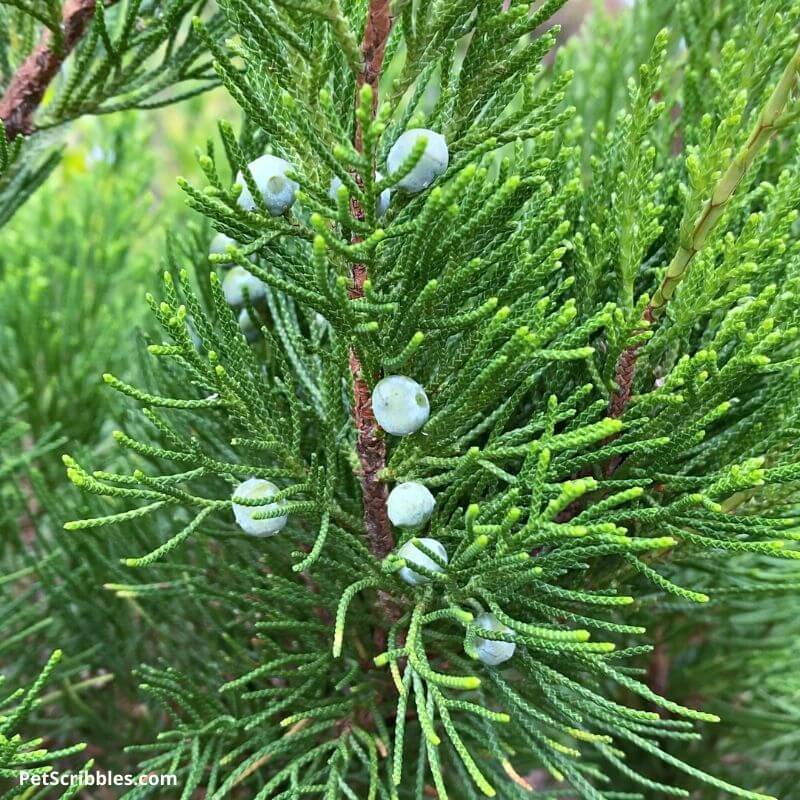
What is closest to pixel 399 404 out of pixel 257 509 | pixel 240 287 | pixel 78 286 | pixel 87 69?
pixel 257 509

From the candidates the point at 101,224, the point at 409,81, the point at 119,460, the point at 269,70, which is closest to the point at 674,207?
the point at 409,81

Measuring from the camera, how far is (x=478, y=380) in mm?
611

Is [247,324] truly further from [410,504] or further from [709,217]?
[709,217]

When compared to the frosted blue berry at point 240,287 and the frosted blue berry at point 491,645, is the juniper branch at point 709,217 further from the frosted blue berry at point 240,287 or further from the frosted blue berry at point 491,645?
the frosted blue berry at point 240,287

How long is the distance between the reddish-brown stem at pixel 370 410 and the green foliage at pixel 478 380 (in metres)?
0.01

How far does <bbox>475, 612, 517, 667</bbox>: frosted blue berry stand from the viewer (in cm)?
66

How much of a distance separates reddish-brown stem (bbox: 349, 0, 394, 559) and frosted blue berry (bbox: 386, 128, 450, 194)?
34 mm

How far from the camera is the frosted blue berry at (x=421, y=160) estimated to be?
0.56 m

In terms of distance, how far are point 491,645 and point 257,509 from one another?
0.80ft

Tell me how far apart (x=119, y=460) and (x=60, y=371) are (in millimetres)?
263

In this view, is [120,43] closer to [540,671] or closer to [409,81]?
[409,81]

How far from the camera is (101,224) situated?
1574 millimetres

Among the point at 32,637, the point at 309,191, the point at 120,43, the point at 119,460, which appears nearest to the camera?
the point at 309,191

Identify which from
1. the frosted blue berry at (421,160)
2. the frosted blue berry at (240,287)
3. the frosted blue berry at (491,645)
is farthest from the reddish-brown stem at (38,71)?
the frosted blue berry at (491,645)
